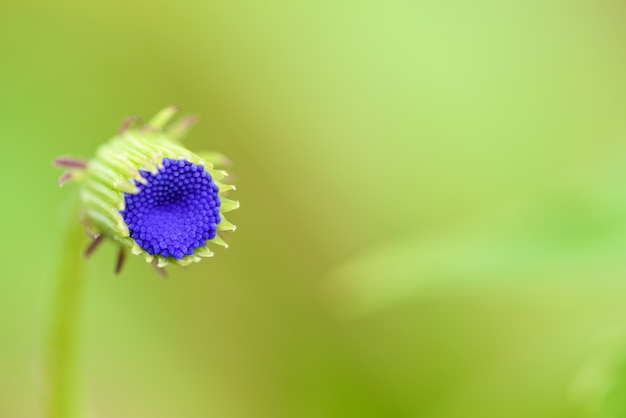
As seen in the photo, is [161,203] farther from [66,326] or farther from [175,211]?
[66,326]

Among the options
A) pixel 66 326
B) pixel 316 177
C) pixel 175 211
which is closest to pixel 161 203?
pixel 175 211

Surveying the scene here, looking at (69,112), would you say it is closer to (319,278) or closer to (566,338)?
(319,278)

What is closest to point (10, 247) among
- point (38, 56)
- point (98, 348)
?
point (98, 348)

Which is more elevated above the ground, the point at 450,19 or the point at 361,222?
the point at 450,19

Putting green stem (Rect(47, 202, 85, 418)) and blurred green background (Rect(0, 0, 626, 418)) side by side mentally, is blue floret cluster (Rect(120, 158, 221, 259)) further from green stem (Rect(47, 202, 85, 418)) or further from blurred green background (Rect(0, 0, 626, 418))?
blurred green background (Rect(0, 0, 626, 418))

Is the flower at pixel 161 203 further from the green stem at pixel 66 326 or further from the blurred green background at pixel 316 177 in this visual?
the blurred green background at pixel 316 177

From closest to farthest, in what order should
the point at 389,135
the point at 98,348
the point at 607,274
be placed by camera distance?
1. the point at 607,274
2. the point at 98,348
3. the point at 389,135
